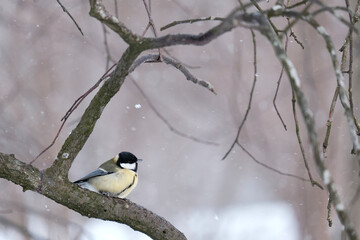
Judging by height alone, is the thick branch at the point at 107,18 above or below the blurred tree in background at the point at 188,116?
below

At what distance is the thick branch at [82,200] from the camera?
187cm

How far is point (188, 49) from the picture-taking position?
723 cm

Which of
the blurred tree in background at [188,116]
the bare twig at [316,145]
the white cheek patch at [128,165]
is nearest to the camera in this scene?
the bare twig at [316,145]

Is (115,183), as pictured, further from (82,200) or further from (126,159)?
(82,200)

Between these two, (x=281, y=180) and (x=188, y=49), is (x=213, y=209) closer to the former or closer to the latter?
(x=281, y=180)

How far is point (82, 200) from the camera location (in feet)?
6.41

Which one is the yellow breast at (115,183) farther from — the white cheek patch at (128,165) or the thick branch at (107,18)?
the thick branch at (107,18)

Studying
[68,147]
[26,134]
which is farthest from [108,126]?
[68,147]

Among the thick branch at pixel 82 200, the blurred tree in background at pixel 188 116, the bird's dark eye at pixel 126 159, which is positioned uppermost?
the blurred tree in background at pixel 188 116

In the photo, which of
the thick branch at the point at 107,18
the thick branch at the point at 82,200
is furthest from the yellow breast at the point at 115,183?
the thick branch at the point at 107,18

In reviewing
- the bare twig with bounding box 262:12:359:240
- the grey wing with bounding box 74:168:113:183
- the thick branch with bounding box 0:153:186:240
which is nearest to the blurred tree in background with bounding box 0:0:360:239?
the grey wing with bounding box 74:168:113:183

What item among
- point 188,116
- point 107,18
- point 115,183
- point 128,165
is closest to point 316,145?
point 107,18

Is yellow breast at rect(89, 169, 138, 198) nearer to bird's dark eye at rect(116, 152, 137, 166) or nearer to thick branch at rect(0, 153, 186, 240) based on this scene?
bird's dark eye at rect(116, 152, 137, 166)

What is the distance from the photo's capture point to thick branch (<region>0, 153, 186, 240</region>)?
1.87m
